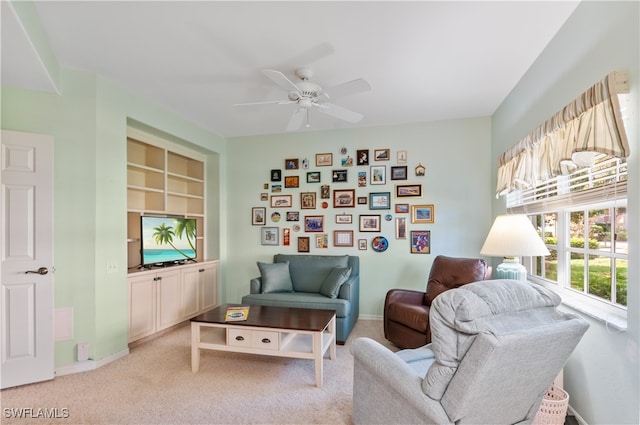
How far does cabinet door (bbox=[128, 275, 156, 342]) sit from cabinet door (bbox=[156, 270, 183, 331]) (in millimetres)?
82

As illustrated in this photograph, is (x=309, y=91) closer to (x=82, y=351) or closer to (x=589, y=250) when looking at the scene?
(x=589, y=250)

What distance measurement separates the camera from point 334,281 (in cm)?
335

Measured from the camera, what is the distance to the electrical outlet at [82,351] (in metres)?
2.54

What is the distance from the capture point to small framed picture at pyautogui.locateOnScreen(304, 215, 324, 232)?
164 inches

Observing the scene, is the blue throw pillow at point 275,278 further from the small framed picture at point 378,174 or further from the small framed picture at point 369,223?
the small framed picture at point 378,174

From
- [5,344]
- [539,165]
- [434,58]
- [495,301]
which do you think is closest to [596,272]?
[539,165]

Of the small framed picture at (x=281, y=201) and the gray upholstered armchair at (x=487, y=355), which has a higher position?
the small framed picture at (x=281, y=201)

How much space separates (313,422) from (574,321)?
1.57 metres

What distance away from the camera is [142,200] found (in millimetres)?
3748

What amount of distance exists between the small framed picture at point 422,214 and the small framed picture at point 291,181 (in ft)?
5.38

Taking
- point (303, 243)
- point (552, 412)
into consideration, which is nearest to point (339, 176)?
point (303, 243)

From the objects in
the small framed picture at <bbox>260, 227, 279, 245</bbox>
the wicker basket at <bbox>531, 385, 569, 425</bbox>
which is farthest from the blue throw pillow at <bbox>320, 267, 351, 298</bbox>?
the wicker basket at <bbox>531, 385, 569, 425</bbox>

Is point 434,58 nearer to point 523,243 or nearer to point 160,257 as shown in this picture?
point 523,243

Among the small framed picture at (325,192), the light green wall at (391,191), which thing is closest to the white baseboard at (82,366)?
the light green wall at (391,191)
